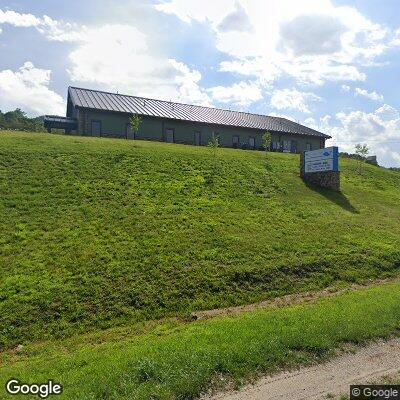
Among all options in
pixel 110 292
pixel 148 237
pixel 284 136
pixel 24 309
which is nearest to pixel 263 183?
pixel 148 237

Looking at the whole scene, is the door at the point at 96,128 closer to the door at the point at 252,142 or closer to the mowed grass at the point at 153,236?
the mowed grass at the point at 153,236

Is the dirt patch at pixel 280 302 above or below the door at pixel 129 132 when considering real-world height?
below

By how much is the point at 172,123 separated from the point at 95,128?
30.1ft

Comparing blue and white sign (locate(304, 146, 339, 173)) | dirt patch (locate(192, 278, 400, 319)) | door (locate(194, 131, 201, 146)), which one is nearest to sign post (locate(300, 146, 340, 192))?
blue and white sign (locate(304, 146, 339, 173))

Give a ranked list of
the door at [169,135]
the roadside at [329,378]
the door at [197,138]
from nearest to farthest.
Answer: the roadside at [329,378] < the door at [169,135] < the door at [197,138]

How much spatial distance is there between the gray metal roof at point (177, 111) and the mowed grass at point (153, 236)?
14106mm

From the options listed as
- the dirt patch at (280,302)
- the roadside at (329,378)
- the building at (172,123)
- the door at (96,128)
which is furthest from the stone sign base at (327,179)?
the door at (96,128)

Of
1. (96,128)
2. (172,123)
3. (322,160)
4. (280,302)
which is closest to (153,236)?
(280,302)

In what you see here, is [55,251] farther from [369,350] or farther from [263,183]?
[263,183]

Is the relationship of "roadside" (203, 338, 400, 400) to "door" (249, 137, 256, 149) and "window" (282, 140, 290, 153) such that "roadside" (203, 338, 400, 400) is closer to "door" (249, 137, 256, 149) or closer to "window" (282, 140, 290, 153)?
"door" (249, 137, 256, 149)

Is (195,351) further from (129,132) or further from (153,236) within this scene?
(129,132)

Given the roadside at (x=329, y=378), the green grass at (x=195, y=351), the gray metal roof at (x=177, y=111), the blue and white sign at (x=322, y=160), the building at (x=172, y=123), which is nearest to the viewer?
the roadside at (x=329, y=378)

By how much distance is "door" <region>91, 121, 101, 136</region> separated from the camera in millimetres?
41062

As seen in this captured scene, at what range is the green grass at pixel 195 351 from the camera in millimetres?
7781
